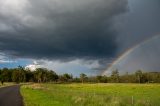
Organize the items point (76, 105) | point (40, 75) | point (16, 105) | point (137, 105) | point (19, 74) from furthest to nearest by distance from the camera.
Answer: point (40, 75) → point (19, 74) → point (16, 105) → point (76, 105) → point (137, 105)

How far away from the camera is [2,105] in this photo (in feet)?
88.0

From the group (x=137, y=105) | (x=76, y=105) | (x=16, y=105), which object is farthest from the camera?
(x=16, y=105)

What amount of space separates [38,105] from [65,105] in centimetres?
307

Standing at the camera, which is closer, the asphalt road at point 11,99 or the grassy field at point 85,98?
the grassy field at point 85,98

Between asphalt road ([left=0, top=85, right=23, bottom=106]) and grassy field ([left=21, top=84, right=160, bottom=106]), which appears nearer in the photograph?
grassy field ([left=21, top=84, right=160, bottom=106])

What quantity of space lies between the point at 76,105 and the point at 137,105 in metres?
5.78

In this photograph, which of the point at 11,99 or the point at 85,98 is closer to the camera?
the point at 85,98

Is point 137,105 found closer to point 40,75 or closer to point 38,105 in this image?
point 38,105

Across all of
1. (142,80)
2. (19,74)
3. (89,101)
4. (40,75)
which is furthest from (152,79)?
(89,101)

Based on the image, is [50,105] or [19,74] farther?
[19,74]

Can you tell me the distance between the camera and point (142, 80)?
198 metres

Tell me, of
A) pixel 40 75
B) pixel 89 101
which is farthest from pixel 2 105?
pixel 40 75

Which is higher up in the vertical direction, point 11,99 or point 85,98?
point 85,98

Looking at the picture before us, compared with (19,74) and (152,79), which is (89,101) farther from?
(152,79)
